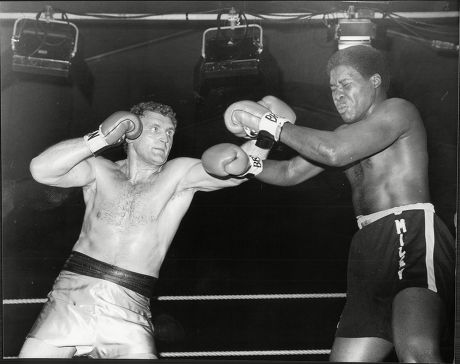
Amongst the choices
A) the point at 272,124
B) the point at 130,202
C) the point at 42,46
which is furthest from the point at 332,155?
the point at 42,46

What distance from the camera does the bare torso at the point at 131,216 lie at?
234cm

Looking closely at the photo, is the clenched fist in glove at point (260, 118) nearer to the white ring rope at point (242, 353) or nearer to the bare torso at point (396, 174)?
the bare torso at point (396, 174)

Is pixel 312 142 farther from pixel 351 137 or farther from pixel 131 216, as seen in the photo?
pixel 131 216

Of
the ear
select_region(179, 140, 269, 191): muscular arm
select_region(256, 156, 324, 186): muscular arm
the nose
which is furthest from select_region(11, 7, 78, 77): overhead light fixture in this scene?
the ear

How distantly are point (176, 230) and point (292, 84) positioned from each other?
2.28 ft

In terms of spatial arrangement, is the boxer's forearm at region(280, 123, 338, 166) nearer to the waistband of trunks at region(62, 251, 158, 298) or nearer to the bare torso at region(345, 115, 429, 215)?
the bare torso at region(345, 115, 429, 215)

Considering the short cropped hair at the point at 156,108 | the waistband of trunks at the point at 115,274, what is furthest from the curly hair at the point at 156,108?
the waistband of trunks at the point at 115,274

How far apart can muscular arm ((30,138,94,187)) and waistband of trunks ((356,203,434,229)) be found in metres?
1.00

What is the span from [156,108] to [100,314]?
0.78m

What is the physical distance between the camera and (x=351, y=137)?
2.24 metres

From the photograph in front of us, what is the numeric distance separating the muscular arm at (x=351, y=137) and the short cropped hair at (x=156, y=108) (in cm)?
46

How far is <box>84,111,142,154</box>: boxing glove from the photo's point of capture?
2.31 metres

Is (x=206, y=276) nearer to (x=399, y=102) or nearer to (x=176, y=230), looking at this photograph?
(x=176, y=230)

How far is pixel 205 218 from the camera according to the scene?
8.04 feet
